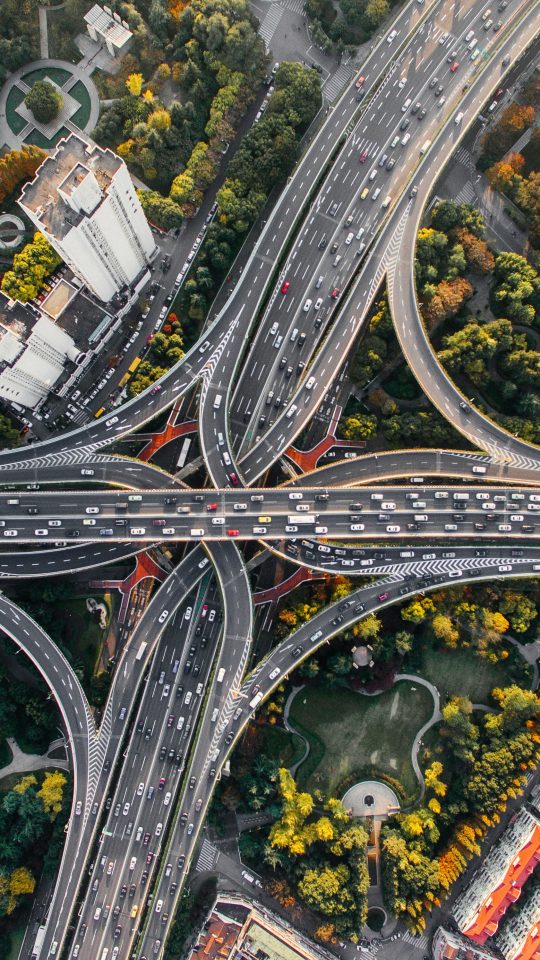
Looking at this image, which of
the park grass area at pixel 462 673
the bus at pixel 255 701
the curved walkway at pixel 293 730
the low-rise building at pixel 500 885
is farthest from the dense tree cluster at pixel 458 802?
the bus at pixel 255 701

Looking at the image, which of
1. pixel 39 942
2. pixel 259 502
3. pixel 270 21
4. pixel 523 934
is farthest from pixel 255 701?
pixel 270 21

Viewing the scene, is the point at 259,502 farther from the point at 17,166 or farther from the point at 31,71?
the point at 31,71

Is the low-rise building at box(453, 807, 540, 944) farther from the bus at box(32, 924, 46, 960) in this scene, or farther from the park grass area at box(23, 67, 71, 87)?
the park grass area at box(23, 67, 71, 87)

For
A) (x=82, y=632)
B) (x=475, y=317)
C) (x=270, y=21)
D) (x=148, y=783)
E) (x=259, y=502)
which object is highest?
(x=270, y=21)

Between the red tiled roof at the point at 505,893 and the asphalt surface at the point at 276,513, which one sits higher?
the asphalt surface at the point at 276,513

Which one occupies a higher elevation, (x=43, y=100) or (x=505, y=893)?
(x=43, y=100)

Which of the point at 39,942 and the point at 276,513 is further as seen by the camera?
the point at 276,513

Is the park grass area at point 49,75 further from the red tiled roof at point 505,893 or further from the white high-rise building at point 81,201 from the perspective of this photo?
the red tiled roof at point 505,893
